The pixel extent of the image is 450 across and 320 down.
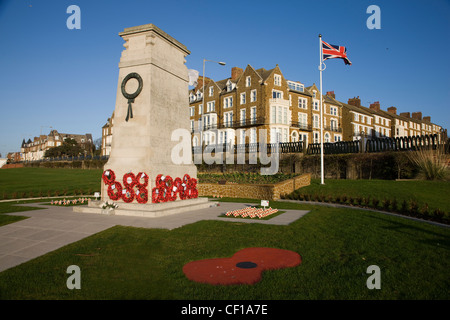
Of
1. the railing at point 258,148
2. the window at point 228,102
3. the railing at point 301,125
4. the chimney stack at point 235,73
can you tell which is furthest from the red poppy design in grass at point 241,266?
the chimney stack at point 235,73

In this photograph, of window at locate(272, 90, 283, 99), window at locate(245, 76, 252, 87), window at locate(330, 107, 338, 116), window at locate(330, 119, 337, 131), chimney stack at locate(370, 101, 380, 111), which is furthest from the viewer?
chimney stack at locate(370, 101, 380, 111)

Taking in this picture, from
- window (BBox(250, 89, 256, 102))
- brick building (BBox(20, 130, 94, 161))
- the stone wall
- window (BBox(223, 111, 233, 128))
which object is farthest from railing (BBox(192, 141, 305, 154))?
brick building (BBox(20, 130, 94, 161))

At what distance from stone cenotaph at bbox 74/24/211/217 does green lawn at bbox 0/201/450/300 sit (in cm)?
339

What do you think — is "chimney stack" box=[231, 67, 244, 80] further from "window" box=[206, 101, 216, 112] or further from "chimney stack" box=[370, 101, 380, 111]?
"chimney stack" box=[370, 101, 380, 111]

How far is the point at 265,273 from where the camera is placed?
16.8 ft

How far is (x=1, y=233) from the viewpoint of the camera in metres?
7.88

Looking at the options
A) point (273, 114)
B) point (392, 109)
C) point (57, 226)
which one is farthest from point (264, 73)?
point (57, 226)

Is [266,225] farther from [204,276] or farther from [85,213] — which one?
[85,213]

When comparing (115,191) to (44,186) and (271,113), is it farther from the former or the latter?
(271,113)

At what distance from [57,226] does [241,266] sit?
632cm

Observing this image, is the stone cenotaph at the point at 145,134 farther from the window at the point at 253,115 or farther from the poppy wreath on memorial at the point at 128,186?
the window at the point at 253,115

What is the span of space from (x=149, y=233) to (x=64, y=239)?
2.13 m

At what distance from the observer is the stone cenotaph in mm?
11508

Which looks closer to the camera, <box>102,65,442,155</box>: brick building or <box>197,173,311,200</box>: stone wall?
<box>197,173,311,200</box>: stone wall
